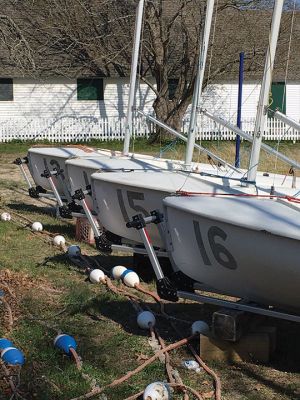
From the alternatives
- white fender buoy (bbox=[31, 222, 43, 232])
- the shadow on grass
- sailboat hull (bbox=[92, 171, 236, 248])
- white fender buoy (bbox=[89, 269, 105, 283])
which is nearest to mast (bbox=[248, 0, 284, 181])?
sailboat hull (bbox=[92, 171, 236, 248])

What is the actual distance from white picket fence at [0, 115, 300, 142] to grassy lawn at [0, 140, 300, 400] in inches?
766

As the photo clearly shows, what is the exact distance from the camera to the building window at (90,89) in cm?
3098

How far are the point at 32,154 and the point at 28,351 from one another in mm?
7374

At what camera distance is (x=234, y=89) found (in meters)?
32.7

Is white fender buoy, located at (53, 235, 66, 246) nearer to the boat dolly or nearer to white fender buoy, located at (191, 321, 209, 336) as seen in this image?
the boat dolly

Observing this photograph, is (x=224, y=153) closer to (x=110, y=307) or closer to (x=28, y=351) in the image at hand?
(x=110, y=307)

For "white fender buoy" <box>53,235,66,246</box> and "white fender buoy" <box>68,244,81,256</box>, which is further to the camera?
"white fender buoy" <box>53,235,66,246</box>

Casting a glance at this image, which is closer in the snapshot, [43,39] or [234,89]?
[43,39]

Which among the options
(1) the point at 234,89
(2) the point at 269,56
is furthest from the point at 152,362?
(1) the point at 234,89

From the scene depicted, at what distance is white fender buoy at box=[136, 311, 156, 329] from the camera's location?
648 centimetres

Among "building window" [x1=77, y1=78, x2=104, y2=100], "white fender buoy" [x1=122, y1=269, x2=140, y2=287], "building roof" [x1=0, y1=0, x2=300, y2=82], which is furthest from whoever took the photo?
"building window" [x1=77, y1=78, x2=104, y2=100]

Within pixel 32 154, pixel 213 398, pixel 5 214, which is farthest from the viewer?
pixel 32 154

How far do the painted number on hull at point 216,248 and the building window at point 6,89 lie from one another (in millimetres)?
25450

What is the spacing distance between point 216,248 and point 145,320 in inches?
40.5
